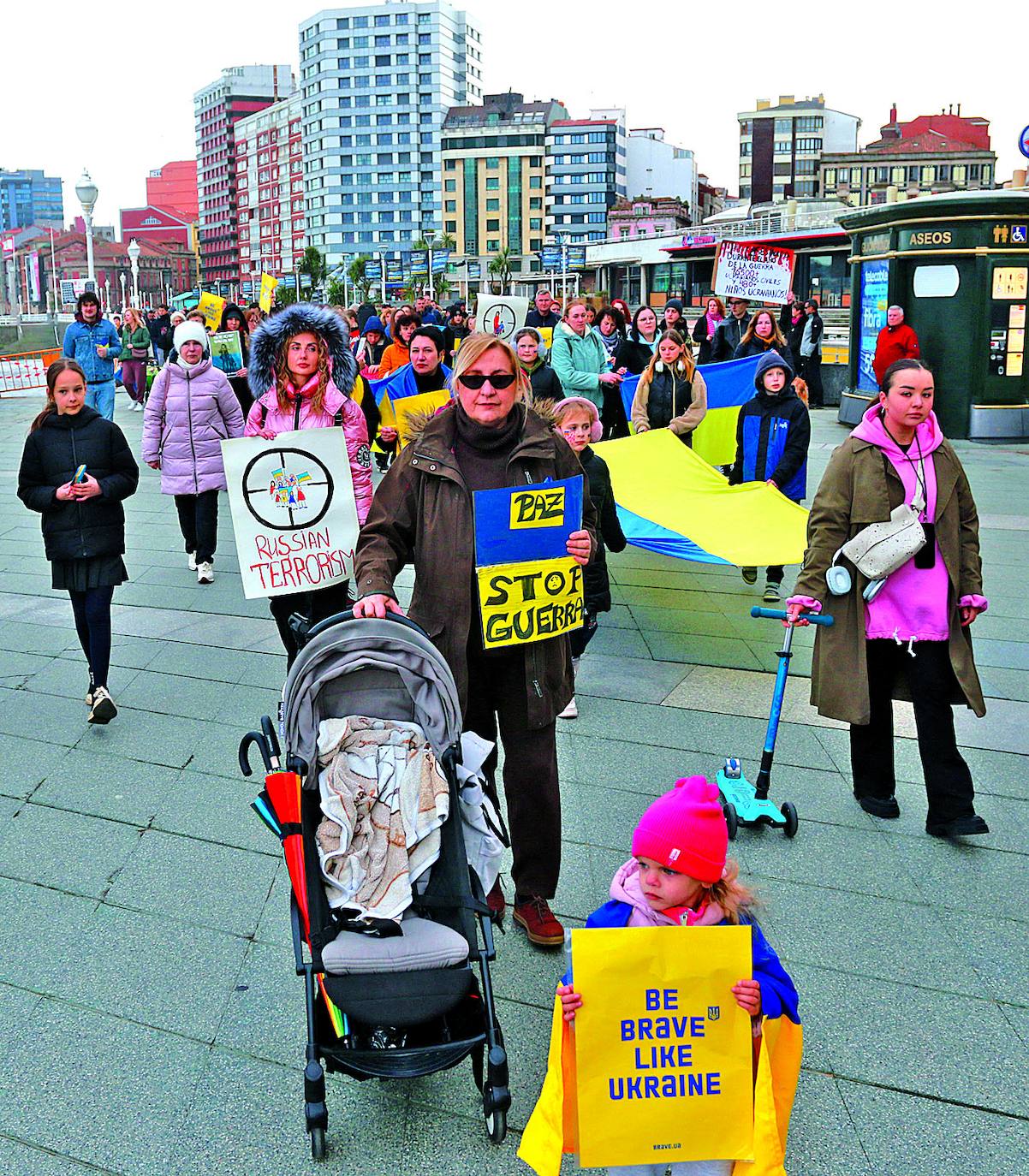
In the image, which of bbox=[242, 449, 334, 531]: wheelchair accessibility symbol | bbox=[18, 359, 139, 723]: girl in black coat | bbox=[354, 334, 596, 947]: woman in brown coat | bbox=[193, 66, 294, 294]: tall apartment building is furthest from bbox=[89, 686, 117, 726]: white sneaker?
bbox=[193, 66, 294, 294]: tall apartment building

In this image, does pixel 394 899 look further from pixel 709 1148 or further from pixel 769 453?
pixel 769 453

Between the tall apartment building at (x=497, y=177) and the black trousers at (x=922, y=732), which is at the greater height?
the tall apartment building at (x=497, y=177)

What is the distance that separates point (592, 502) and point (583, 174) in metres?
154

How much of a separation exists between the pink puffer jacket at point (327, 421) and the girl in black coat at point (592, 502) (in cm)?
110

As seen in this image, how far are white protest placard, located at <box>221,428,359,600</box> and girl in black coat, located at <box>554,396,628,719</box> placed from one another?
1.17m

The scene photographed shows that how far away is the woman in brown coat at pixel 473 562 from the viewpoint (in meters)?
3.92

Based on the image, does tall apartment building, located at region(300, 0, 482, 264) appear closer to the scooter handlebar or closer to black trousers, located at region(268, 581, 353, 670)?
black trousers, located at region(268, 581, 353, 670)

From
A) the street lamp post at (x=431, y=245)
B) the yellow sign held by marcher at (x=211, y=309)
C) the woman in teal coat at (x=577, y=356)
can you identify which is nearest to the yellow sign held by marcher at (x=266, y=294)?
the yellow sign held by marcher at (x=211, y=309)

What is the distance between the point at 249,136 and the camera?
188m

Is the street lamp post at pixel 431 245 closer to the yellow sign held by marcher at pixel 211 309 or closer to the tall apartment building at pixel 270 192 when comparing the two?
the tall apartment building at pixel 270 192

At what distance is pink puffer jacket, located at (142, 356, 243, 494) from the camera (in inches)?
367

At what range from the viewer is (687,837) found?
283 centimetres

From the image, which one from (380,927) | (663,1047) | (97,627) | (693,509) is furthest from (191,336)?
(663,1047)

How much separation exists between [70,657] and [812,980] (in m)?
5.41
